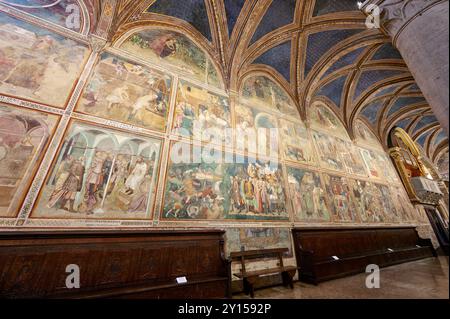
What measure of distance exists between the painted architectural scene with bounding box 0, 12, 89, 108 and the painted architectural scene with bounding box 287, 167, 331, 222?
7.16m

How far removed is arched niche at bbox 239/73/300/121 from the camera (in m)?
7.87

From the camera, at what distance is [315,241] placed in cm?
579

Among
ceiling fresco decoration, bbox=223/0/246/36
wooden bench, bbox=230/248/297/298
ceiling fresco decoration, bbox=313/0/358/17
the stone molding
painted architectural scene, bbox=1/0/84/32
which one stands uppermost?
ceiling fresco decoration, bbox=313/0/358/17

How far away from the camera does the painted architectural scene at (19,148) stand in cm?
300

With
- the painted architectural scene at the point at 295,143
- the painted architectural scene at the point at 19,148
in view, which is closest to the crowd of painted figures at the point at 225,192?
the painted architectural scene at the point at 295,143

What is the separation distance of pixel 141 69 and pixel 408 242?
45.6ft

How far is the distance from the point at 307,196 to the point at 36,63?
8712 mm

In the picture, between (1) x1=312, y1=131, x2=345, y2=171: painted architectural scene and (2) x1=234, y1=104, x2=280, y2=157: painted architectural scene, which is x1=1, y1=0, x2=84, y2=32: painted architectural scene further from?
(1) x1=312, y1=131, x2=345, y2=171: painted architectural scene

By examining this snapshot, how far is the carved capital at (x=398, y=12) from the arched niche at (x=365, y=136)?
10830 millimetres

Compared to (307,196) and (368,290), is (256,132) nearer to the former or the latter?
(307,196)

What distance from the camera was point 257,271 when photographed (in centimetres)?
452

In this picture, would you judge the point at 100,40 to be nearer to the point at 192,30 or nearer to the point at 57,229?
the point at 192,30

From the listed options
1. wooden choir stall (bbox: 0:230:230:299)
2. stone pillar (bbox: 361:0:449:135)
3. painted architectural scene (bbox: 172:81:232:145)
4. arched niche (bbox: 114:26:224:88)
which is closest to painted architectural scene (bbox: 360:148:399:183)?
painted architectural scene (bbox: 172:81:232:145)

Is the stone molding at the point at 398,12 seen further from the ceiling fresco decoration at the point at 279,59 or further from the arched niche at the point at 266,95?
the ceiling fresco decoration at the point at 279,59
